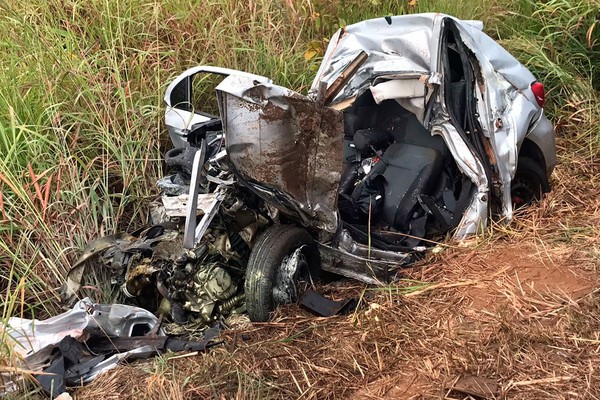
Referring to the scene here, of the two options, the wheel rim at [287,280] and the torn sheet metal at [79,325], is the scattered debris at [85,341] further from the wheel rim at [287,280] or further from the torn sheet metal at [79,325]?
the wheel rim at [287,280]

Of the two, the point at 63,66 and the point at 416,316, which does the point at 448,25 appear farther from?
the point at 63,66

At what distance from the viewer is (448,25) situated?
14.3ft

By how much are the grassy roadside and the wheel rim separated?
4.51ft

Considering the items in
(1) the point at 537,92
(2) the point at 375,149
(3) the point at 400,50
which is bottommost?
(2) the point at 375,149

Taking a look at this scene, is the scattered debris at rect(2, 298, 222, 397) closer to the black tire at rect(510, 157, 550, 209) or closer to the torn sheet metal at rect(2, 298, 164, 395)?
the torn sheet metal at rect(2, 298, 164, 395)

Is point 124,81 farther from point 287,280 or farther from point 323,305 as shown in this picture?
point 323,305

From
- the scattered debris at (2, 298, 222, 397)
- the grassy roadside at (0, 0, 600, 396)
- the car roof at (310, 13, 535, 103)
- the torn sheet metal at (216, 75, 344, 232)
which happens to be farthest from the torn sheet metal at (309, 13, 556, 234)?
the scattered debris at (2, 298, 222, 397)

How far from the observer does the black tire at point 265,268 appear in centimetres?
369

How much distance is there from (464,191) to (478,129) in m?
0.42

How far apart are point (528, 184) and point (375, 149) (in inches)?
45.8

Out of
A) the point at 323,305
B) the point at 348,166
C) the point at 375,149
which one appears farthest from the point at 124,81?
the point at 323,305

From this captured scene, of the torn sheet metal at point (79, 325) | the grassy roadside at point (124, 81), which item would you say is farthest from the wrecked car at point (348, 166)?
the grassy roadside at point (124, 81)

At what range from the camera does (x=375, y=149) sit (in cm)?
479

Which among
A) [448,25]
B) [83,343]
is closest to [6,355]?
Result: [83,343]
